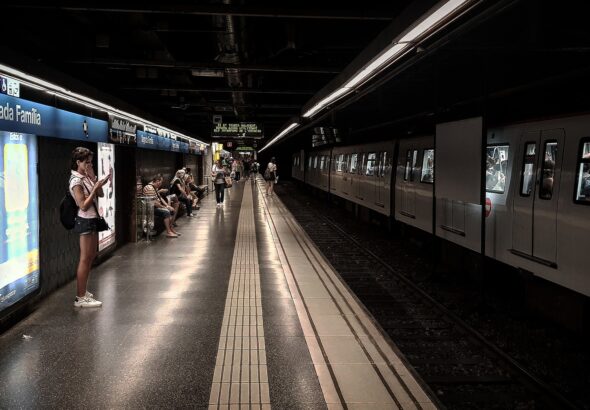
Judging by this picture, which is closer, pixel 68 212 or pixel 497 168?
pixel 68 212

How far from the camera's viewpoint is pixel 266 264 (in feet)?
29.3

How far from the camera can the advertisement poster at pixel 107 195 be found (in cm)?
827

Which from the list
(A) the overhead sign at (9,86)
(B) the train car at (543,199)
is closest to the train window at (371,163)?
(B) the train car at (543,199)

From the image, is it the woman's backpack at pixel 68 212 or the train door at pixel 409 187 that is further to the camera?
the train door at pixel 409 187

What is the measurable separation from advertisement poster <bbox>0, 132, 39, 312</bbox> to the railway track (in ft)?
12.2

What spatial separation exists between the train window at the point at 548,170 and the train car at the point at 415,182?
371cm

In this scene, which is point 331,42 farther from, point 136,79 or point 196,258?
Answer: point 136,79

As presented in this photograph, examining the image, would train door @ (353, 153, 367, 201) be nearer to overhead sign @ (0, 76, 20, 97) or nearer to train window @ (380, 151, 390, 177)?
train window @ (380, 151, 390, 177)

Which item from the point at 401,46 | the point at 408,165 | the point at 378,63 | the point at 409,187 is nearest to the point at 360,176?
the point at 408,165

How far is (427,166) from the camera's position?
34.0 ft

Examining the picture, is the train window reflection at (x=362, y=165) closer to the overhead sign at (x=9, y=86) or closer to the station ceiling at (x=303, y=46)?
the station ceiling at (x=303, y=46)

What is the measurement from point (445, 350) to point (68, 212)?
3976mm

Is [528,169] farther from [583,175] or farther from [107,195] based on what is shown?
[107,195]

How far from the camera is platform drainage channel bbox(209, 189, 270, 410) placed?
3734 millimetres
